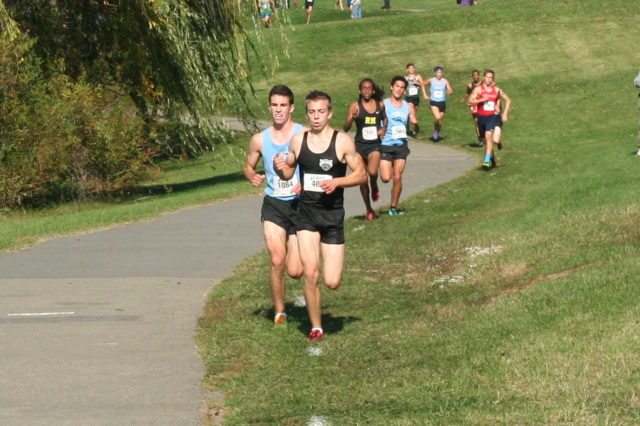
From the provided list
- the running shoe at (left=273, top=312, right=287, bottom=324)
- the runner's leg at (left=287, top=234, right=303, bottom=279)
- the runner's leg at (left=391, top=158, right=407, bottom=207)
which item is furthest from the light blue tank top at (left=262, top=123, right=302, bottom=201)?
the runner's leg at (left=391, top=158, right=407, bottom=207)

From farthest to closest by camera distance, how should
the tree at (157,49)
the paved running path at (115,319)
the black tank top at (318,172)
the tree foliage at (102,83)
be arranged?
the tree at (157,49)
the tree foliage at (102,83)
the black tank top at (318,172)
the paved running path at (115,319)

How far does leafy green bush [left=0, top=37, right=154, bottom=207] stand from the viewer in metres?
21.8

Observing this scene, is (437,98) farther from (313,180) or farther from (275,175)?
(313,180)

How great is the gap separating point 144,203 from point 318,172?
12.4 metres

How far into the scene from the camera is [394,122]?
1792 cm

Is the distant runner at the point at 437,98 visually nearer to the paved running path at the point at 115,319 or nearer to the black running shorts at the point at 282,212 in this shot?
the paved running path at the point at 115,319

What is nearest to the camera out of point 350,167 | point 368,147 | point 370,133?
point 350,167

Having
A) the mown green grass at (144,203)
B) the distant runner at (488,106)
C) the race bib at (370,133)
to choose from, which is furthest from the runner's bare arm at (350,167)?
the distant runner at (488,106)

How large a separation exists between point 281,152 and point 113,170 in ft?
48.4

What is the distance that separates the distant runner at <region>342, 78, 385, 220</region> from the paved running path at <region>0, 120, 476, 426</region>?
1316mm

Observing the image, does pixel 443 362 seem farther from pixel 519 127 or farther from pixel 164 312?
pixel 519 127

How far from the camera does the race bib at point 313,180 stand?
9.43 metres

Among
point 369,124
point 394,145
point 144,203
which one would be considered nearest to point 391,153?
point 394,145

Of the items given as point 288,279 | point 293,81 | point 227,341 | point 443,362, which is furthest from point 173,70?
point 293,81
